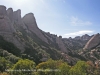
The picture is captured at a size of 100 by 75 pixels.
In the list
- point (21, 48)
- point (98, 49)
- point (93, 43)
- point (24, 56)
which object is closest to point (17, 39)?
point (21, 48)

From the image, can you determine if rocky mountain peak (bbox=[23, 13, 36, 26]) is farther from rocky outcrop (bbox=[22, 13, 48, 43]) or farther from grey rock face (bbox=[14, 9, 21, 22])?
grey rock face (bbox=[14, 9, 21, 22])

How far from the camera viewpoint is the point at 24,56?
67.6 m

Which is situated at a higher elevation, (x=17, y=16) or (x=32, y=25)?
(x=17, y=16)

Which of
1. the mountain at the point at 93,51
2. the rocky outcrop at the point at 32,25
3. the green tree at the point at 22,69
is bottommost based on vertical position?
the green tree at the point at 22,69

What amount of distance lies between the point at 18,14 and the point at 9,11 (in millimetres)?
10852

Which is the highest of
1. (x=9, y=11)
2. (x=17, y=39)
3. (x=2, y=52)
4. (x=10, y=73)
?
(x=9, y=11)

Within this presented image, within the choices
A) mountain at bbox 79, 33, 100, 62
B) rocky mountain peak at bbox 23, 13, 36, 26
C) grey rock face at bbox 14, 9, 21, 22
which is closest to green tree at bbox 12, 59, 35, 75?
grey rock face at bbox 14, 9, 21, 22

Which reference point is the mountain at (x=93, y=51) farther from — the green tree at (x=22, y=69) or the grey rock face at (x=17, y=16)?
the green tree at (x=22, y=69)

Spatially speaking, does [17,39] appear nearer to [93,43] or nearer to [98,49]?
[98,49]

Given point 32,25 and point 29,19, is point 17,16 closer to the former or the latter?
point 29,19

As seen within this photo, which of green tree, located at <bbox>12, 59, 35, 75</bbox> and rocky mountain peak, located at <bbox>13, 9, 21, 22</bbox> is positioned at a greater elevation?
rocky mountain peak, located at <bbox>13, 9, 21, 22</bbox>

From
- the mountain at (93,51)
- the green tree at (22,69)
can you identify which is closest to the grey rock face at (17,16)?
the mountain at (93,51)

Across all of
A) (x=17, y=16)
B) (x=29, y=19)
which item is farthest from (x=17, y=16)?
(x=29, y=19)

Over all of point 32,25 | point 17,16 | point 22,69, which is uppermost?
point 17,16
